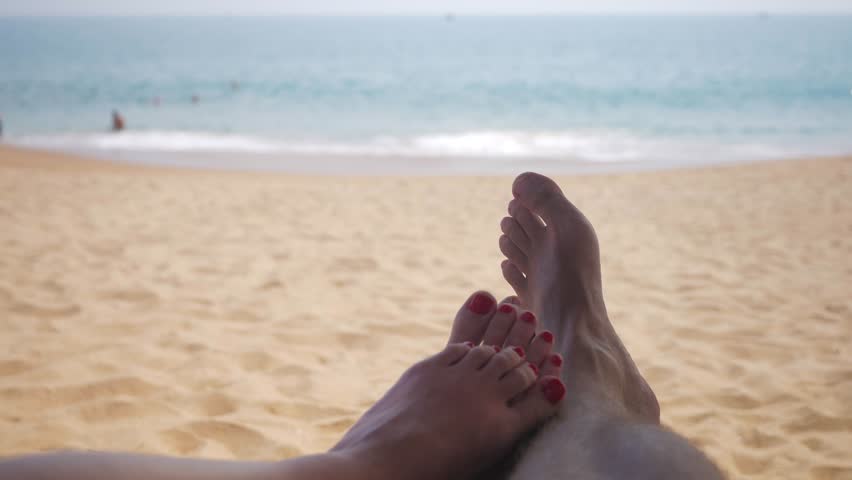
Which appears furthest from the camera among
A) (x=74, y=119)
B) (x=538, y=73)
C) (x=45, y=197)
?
(x=538, y=73)

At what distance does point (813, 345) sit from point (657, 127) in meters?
11.9

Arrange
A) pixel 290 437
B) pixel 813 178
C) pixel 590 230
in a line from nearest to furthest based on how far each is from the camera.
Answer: pixel 290 437
pixel 590 230
pixel 813 178

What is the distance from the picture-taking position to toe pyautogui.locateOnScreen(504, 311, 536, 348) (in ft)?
4.40

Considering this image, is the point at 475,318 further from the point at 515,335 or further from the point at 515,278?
the point at 515,278

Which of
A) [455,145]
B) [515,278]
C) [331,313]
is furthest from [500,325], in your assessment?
[455,145]

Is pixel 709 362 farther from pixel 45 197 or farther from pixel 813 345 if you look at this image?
pixel 45 197

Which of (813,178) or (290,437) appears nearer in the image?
(290,437)

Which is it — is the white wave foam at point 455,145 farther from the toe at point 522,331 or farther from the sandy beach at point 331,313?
the toe at point 522,331

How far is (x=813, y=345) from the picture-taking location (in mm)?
2217

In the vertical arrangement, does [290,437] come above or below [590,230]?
below

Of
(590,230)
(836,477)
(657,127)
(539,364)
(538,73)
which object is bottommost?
(836,477)

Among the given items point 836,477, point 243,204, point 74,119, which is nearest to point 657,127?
point 243,204

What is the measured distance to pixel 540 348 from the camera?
1.30m

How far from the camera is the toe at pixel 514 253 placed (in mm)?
1923
